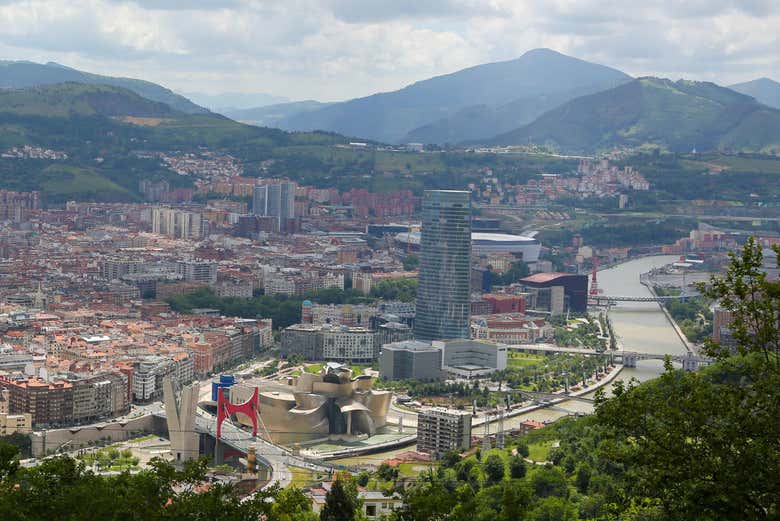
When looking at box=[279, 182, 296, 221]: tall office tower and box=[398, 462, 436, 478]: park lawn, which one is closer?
box=[398, 462, 436, 478]: park lawn

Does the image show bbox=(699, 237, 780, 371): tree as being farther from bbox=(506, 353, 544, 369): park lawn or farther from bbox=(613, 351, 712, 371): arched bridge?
bbox=(613, 351, 712, 371): arched bridge

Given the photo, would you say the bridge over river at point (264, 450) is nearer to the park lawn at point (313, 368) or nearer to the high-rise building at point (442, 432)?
the high-rise building at point (442, 432)

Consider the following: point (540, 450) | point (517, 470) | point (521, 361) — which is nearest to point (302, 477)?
point (517, 470)

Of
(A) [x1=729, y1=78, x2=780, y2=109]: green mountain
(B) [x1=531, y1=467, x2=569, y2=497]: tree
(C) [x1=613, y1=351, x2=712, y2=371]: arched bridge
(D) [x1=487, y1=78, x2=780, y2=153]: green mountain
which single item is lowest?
(C) [x1=613, y1=351, x2=712, y2=371]: arched bridge

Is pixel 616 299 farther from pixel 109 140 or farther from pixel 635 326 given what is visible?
pixel 109 140

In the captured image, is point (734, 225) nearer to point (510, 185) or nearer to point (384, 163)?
point (510, 185)

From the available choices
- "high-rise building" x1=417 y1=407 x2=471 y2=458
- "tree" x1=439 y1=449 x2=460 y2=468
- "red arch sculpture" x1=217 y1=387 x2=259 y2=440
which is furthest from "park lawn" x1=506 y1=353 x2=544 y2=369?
"tree" x1=439 y1=449 x2=460 y2=468

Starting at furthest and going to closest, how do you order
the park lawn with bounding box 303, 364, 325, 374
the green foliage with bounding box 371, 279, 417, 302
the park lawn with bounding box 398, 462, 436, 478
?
1. the green foliage with bounding box 371, 279, 417, 302
2. the park lawn with bounding box 303, 364, 325, 374
3. the park lawn with bounding box 398, 462, 436, 478
